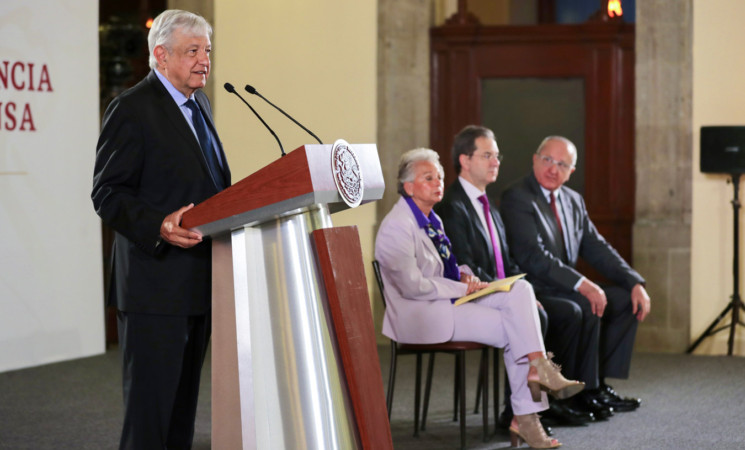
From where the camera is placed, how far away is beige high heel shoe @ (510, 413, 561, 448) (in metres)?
4.13

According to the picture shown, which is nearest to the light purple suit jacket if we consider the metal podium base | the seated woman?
the seated woman

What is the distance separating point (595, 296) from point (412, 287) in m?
1.17

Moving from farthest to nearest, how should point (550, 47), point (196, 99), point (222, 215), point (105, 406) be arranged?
1. point (550, 47)
2. point (105, 406)
3. point (196, 99)
4. point (222, 215)

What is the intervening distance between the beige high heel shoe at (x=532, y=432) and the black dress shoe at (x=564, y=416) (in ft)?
1.44

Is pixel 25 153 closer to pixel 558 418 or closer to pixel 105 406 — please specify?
pixel 105 406

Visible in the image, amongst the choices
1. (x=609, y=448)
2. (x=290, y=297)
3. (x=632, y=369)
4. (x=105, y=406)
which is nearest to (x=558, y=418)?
(x=609, y=448)

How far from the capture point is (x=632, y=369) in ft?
20.5

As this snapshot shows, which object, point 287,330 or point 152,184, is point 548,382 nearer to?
point 287,330

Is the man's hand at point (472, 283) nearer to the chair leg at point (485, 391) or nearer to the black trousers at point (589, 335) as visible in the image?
the chair leg at point (485, 391)

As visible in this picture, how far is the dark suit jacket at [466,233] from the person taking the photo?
462 cm

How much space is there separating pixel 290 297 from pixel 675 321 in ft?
17.0

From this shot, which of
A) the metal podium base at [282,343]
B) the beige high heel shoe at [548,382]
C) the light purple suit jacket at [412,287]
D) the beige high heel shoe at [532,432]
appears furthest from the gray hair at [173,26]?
the beige high heel shoe at [532,432]

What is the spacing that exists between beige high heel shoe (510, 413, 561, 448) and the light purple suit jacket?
47 centimetres

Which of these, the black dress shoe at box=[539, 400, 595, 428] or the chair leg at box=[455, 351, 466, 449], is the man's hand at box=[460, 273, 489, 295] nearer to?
the chair leg at box=[455, 351, 466, 449]
